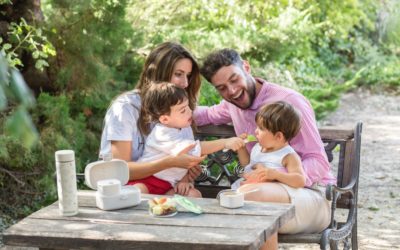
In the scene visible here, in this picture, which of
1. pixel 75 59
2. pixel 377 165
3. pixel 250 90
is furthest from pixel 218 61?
pixel 377 165

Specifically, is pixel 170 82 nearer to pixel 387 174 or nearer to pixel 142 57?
pixel 142 57

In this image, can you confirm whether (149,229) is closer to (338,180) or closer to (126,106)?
(126,106)

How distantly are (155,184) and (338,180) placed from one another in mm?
956

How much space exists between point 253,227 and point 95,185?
73cm

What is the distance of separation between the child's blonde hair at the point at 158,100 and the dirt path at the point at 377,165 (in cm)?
151

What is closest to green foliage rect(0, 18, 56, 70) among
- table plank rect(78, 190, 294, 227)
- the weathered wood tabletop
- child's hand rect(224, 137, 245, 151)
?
child's hand rect(224, 137, 245, 151)

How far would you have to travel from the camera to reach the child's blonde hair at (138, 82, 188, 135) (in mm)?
3092

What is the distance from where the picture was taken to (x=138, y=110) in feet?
10.8

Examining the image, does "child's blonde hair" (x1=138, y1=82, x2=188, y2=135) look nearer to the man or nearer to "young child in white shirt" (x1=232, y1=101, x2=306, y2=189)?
the man

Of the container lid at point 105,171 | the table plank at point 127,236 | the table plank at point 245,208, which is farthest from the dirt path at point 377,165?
the table plank at point 127,236

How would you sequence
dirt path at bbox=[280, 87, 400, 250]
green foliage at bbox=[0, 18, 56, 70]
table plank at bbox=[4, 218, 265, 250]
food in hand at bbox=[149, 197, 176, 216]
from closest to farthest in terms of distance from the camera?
table plank at bbox=[4, 218, 265, 250] → food in hand at bbox=[149, 197, 176, 216] → green foliage at bbox=[0, 18, 56, 70] → dirt path at bbox=[280, 87, 400, 250]

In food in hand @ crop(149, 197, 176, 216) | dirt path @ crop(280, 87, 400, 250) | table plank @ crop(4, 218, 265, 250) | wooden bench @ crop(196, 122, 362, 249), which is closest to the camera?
table plank @ crop(4, 218, 265, 250)

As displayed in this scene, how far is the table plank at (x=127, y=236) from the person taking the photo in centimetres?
216

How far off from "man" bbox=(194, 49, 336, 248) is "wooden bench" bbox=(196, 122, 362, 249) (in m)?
0.08
